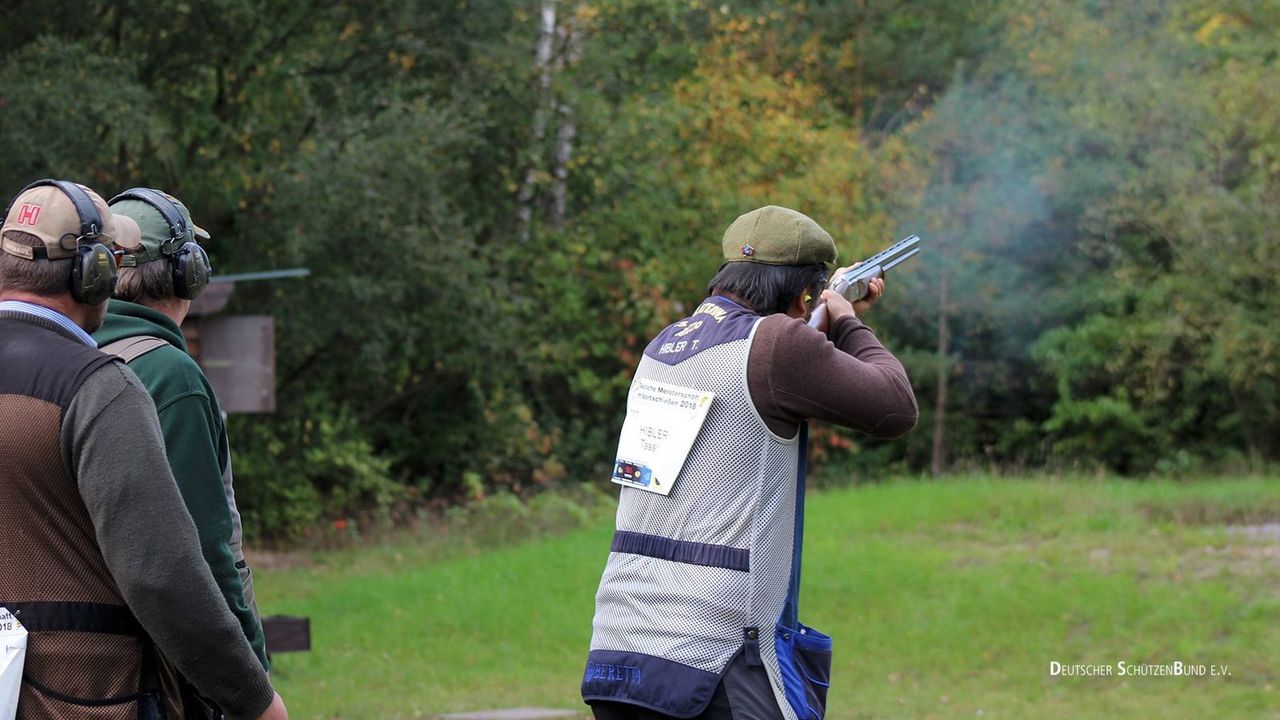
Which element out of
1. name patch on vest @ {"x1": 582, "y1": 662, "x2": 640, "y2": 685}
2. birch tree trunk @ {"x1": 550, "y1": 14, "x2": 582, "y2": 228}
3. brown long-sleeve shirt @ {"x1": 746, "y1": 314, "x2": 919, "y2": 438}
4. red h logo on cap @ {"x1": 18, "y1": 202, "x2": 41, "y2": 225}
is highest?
birch tree trunk @ {"x1": 550, "y1": 14, "x2": 582, "y2": 228}

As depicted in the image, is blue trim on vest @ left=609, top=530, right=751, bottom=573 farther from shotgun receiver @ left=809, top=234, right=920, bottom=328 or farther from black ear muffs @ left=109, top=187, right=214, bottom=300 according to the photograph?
black ear muffs @ left=109, top=187, right=214, bottom=300

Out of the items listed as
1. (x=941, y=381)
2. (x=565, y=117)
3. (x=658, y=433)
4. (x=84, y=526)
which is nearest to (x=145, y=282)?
(x=84, y=526)

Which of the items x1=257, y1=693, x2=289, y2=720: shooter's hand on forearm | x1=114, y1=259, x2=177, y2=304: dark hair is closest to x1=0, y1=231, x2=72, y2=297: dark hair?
x1=114, y1=259, x2=177, y2=304: dark hair

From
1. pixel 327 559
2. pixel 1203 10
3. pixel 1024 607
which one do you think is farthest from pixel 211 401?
pixel 1203 10

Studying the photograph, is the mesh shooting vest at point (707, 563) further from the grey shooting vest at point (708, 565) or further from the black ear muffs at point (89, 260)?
the black ear muffs at point (89, 260)

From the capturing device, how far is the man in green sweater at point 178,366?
2752 mm

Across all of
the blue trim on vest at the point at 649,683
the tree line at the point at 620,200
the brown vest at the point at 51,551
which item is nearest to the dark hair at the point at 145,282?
the brown vest at the point at 51,551

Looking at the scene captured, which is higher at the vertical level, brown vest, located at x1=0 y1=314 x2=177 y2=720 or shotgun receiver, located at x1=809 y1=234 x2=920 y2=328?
shotgun receiver, located at x1=809 y1=234 x2=920 y2=328

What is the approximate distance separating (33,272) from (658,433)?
1.26 meters

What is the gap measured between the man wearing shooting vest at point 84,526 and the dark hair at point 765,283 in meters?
1.31

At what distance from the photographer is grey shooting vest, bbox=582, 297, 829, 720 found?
293cm

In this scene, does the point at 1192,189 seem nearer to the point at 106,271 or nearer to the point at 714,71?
the point at 714,71

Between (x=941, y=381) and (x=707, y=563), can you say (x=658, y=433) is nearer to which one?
(x=707, y=563)

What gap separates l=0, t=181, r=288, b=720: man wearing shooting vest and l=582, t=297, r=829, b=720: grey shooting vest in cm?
83
